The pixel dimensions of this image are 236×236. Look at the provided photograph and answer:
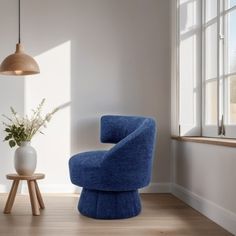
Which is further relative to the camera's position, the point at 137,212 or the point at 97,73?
the point at 97,73

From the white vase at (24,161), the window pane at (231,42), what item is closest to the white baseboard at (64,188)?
the white vase at (24,161)

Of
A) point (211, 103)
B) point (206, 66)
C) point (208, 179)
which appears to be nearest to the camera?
point (208, 179)

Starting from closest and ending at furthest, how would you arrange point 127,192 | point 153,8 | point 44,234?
point 44,234, point 127,192, point 153,8

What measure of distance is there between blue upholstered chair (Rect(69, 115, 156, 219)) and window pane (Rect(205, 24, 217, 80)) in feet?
2.90

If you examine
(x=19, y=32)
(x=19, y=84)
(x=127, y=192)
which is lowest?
(x=127, y=192)

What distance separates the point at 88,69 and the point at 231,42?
5.26 feet

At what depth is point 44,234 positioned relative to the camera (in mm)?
2564

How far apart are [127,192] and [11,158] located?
1513 millimetres

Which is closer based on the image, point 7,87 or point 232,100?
point 232,100

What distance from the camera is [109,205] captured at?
9.91 feet

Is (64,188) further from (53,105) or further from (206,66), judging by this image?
(206,66)

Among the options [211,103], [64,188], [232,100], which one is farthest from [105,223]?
[211,103]

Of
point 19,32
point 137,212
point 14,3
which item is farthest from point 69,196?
point 14,3

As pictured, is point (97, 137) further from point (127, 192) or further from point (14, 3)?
point (14, 3)
